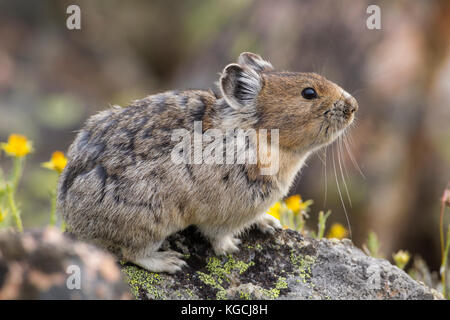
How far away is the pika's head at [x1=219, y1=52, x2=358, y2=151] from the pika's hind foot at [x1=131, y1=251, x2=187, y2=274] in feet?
5.57

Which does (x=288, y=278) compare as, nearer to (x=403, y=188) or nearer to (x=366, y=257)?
(x=366, y=257)

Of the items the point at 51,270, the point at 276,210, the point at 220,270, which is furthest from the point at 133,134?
the point at 276,210

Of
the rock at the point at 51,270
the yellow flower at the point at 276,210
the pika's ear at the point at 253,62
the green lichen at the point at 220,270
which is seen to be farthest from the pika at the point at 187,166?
the rock at the point at 51,270

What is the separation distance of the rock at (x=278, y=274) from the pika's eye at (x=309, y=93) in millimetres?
1562

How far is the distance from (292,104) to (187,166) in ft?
4.49

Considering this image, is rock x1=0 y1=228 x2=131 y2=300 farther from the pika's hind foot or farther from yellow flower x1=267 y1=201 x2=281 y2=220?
yellow flower x1=267 y1=201 x2=281 y2=220

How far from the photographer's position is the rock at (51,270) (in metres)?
4.30

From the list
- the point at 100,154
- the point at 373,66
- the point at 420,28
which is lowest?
the point at 100,154

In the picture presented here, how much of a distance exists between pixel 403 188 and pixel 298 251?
6.38 meters

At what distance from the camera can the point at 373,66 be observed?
12125 millimetres

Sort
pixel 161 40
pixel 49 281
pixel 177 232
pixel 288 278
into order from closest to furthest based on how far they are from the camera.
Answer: pixel 49 281
pixel 288 278
pixel 177 232
pixel 161 40

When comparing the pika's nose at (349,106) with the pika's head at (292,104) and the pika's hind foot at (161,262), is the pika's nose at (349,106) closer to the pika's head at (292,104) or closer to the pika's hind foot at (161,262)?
the pika's head at (292,104)

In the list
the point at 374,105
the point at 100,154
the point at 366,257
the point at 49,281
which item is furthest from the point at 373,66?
the point at 49,281

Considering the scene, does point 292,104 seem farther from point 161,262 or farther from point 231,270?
point 161,262
